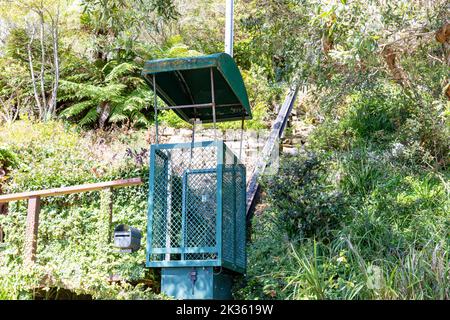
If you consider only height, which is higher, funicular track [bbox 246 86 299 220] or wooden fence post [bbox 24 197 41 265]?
funicular track [bbox 246 86 299 220]

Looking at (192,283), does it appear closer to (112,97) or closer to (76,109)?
(112,97)

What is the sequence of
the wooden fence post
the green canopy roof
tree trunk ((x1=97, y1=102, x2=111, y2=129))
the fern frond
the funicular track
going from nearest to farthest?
the green canopy roof, the wooden fence post, the funicular track, the fern frond, tree trunk ((x1=97, y1=102, x2=111, y2=129))

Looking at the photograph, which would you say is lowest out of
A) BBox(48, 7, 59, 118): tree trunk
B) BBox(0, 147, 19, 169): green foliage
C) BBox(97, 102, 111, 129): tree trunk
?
BBox(0, 147, 19, 169): green foliage

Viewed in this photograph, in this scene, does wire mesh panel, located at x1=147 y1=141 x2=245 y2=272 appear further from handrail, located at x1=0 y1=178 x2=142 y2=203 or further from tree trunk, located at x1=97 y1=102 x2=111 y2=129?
tree trunk, located at x1=97 y1=102 x2=111 y2=129

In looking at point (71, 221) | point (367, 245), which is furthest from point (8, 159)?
point (367, 245)

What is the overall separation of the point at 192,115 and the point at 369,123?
→ 4.37 metres

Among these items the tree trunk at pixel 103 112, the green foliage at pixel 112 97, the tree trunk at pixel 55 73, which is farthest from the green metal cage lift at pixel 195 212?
the tree trunk at pixel 55 73

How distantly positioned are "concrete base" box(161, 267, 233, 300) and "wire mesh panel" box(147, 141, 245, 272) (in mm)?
95

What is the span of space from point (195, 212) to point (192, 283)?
0.84 m

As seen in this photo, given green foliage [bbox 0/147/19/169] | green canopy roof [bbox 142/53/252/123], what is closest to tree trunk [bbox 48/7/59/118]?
green foliage [bbox 0/147/19/169]

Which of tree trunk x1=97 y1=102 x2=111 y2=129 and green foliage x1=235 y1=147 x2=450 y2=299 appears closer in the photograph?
green foliage x1=235 y1=147 x2=450 y2=299

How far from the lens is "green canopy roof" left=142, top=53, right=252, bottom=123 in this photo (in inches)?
277

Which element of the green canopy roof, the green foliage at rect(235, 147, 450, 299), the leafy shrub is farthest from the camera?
the leafy shrub

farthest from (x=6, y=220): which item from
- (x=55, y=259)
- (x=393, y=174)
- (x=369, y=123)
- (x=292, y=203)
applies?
(x=369, y=123)
